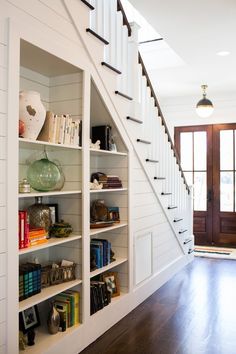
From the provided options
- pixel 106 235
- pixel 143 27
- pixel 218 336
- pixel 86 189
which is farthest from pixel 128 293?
pixel 143 27

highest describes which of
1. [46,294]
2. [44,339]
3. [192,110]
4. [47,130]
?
[192,110]

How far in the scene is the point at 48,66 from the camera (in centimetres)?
252

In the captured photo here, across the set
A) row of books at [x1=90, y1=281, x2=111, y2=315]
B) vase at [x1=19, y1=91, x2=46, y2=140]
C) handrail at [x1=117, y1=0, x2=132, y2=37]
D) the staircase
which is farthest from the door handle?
vase at [x1=19, y1=91, x2=46, y2=140]

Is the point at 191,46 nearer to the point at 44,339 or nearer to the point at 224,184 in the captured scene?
the point at 224,184

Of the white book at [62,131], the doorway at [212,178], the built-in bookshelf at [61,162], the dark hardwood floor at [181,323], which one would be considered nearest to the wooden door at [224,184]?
the doorway at [212,178]

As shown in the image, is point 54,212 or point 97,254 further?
point 97,254

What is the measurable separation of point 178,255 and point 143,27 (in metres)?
3.15

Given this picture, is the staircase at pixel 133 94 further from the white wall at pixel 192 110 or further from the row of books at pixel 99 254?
the white wall at pixel 192 110

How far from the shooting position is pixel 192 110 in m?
6.83

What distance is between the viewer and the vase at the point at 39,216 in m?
2.43

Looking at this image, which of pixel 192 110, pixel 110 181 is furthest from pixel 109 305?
pixel 192 110

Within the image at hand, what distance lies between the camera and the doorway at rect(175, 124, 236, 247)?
6.50m

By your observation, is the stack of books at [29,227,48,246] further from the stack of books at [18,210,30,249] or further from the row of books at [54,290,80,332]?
the row of books at [54,290,80,332]

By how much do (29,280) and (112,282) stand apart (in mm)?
1138
